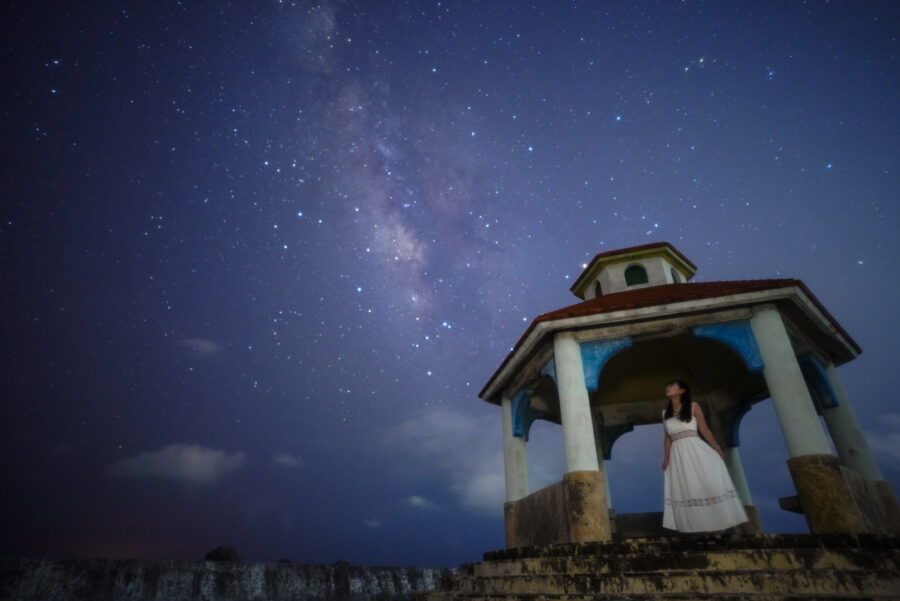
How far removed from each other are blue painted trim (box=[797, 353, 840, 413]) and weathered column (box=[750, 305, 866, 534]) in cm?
220

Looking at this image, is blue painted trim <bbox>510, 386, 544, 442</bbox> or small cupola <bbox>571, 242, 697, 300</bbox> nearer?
blue painted trim <bbox>510, 386, 544, 442</bbox>

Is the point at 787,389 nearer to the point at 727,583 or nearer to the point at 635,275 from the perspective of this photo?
the point at 727,583

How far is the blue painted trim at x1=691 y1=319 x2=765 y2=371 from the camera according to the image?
25.6 feet

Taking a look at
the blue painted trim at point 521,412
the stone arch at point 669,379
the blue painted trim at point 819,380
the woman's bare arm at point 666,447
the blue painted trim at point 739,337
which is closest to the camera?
the woman's bare arm at point 666,447

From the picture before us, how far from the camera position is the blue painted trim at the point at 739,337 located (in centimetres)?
780

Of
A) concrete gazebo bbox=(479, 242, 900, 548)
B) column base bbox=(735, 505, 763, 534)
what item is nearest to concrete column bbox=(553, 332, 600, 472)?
concrete gazebo bbox=(479, 242, 900, 548)

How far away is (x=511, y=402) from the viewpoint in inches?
436

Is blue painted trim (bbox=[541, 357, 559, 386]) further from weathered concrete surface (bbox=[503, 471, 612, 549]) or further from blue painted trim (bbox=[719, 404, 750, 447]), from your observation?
blue painted trim (bbox=[719, 404, 750, 447])

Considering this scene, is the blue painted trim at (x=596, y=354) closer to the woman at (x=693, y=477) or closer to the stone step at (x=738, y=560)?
the woman at (x=693, y=477)

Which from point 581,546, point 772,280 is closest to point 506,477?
point 581,546

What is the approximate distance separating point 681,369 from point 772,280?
4920 millimetres

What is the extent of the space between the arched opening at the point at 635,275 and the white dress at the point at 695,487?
7655 millimetres

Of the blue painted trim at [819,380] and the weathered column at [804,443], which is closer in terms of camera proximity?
the weathered column at [804,443]

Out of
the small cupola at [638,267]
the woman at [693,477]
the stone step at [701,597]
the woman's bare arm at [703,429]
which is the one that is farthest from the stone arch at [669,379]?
the stone step at [701,597]
